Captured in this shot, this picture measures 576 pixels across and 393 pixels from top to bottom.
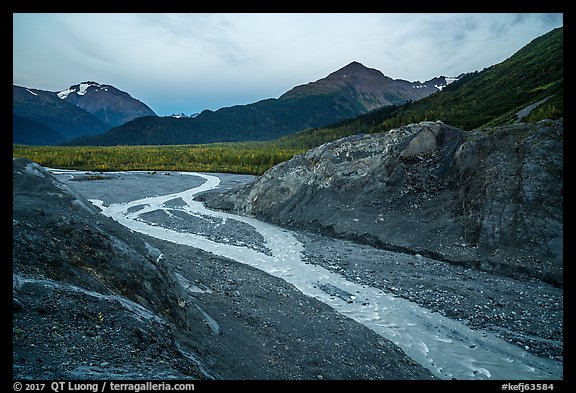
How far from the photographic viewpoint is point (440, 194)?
2170cm

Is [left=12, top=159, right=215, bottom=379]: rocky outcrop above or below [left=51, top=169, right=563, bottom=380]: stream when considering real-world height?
above

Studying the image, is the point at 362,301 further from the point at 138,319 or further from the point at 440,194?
the point at 440,194

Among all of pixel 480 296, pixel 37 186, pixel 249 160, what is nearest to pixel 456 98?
pixel 249 160

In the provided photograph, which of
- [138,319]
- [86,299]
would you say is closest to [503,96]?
[138,319]

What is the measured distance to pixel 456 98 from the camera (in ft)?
351

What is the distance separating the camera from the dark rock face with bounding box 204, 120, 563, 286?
1638cm

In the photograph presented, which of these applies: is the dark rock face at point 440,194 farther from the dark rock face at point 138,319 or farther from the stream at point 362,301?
the dark rock face at point 138,319

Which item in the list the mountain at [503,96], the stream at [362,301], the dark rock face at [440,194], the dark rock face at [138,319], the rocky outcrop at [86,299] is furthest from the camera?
the mountain at [503,96]

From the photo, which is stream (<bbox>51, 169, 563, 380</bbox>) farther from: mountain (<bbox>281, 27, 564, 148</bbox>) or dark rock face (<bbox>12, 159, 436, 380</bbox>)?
mountain (<bbox>281, 27, 564, 148</bbox>)

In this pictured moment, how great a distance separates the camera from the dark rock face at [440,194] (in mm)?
16375

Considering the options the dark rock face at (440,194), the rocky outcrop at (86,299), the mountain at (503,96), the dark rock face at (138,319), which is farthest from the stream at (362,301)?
the mountain at (503,96)

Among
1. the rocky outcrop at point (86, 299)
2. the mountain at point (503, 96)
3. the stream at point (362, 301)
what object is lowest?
the stream at point (362, 301)

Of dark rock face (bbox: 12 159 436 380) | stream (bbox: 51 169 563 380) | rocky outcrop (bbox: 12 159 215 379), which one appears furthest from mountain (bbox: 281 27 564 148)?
rocky outcrop (bbox: 12 159 215 379)
